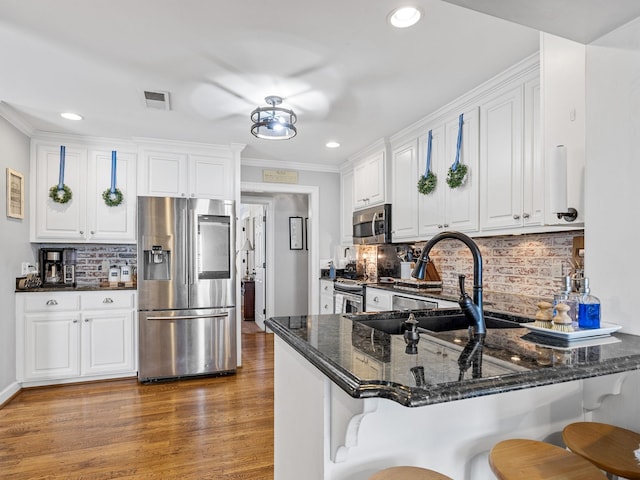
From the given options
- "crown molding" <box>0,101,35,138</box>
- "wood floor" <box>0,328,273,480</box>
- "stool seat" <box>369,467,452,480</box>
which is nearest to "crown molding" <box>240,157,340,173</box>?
"crown molding" <box>0,101,35,138</box>

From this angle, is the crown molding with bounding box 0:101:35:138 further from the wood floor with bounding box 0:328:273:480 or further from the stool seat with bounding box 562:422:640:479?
the stool seat with bounding box 562:422:640:479

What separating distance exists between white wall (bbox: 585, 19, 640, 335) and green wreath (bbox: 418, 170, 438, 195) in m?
1.81

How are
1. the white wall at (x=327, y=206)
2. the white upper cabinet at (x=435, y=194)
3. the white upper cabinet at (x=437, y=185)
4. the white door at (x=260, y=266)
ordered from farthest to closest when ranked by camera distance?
the white door at (x=260, y=266), the white wall at (x=327, y=206), the white upper cabinet at (x=435, y=194), the white upper cabinet at (x=437, y=185)

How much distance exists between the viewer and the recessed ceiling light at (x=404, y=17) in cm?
185

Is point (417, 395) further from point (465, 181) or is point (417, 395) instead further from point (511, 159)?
point (465, 181)

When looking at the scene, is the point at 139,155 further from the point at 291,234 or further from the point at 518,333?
the point at 518,333

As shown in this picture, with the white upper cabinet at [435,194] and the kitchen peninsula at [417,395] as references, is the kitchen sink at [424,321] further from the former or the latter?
the white upper cabinet at [435,194]

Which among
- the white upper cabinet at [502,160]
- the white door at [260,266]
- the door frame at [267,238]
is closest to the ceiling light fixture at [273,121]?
the white upper cabinet at [502,160]

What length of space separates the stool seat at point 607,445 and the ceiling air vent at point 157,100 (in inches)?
118

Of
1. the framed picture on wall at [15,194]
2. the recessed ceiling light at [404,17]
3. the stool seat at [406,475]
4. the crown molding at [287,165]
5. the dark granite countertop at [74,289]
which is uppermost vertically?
the recessed ceiling light at [404,17]

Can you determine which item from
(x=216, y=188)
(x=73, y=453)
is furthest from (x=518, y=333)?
(x=216, y=188)

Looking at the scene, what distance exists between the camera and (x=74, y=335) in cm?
360

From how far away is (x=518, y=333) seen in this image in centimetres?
132

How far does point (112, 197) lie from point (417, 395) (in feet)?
13.0
